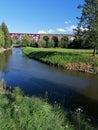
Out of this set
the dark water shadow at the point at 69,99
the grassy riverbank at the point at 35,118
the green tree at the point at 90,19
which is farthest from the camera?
the green tree at the point at 90,19

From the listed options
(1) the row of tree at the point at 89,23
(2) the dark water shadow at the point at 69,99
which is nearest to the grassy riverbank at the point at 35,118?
(2) the dark water shadow at the point at 69,99

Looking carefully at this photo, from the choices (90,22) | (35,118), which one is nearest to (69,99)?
(35,118)

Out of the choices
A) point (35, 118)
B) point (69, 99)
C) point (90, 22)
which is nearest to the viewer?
point (35, 118)

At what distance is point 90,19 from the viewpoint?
151 feet

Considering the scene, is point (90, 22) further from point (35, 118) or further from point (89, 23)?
point (35, 118)

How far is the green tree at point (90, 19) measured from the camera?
45034 mm

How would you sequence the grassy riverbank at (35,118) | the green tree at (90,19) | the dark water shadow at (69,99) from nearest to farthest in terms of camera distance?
the grassy riverbank at (35,118) → the dark water shadow at (69,99) → the green tree at (90,19)

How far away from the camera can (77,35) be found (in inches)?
1870

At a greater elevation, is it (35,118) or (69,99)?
(35,118)

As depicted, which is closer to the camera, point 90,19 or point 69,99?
point 69,99

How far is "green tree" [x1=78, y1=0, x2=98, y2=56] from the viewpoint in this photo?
45034mm

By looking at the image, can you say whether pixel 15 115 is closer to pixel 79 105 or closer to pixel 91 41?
pixel 79 105

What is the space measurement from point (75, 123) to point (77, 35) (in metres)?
37.7

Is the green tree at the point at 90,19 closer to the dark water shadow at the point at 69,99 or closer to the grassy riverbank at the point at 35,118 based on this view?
the dark water shadow at the point at 69,99
